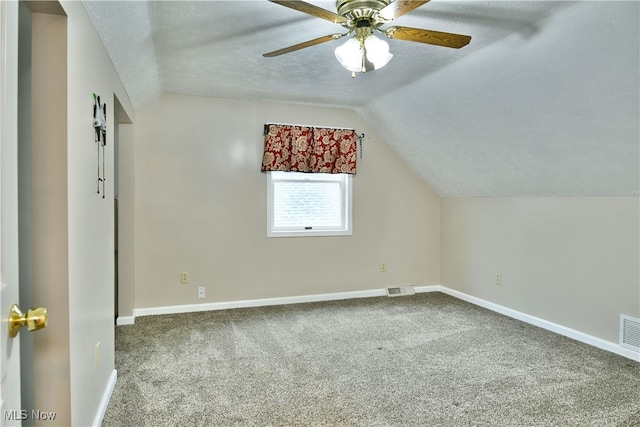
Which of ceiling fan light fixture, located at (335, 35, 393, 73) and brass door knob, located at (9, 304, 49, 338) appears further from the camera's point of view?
ceiling fan light fixture, located at (335, 35, 393, 73)

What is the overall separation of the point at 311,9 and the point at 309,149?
8.81 feet

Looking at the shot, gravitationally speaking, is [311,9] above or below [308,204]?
above

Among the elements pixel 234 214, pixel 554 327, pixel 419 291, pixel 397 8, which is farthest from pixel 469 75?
pixel 419 291

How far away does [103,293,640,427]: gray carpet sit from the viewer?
220 centimetres

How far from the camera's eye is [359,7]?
1.92m

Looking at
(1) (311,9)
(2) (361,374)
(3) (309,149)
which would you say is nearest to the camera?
(1) (311,9)

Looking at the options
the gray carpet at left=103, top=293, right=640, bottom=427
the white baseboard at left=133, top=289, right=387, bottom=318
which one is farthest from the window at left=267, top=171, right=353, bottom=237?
the gray carpet at left=103, top=293, right=640, bottom=427

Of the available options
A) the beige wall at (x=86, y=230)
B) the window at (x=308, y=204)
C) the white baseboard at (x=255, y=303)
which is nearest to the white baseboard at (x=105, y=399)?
the beige wall at (x=86, y=230)

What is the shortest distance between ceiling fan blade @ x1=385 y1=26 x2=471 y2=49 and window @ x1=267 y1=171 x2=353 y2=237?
2.63 metres

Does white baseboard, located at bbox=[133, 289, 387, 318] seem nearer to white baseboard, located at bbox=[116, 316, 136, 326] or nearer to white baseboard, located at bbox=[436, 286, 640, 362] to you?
white baseboard, located at bbox=[116, 316, 136, 326]

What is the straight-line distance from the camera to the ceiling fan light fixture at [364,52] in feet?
6.77

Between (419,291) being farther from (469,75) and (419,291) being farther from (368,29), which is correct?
(368,29)

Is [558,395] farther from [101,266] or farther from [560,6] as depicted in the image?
[101,266]

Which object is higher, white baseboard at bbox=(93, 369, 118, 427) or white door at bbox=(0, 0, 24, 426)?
white door at bbox=(0, 0, 24, 426)
